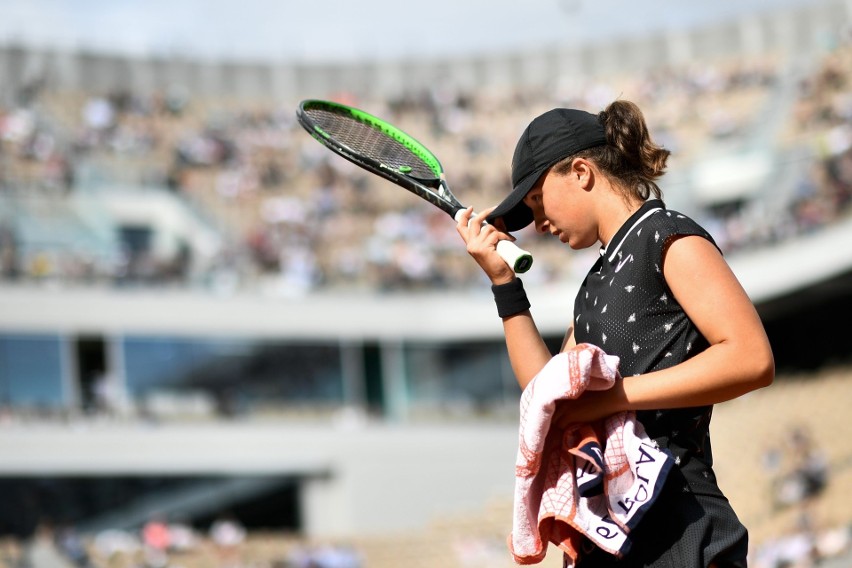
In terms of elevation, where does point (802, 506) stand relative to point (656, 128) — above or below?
below

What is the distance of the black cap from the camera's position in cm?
281

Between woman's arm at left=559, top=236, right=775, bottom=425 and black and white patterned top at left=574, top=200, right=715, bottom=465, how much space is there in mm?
45

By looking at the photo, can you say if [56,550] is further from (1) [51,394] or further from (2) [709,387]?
(2) [709,387]

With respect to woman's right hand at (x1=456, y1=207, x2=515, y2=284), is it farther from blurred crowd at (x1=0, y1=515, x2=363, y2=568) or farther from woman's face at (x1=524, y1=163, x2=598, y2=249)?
blurred crowd at (x1=0, y1=515, x2=363, y2=568)

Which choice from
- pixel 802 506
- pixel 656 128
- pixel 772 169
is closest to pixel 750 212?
pixel 772 169

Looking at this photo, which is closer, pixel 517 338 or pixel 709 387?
pixel 709 387

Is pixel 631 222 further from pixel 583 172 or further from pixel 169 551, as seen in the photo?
pixel 169 551

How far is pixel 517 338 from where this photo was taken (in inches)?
111

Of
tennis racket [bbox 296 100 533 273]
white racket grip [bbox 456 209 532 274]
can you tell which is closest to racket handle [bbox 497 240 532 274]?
white racket grip [bbox 456 209 532 274]

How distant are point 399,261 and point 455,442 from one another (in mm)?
3804

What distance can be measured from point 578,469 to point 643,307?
0.35 metres

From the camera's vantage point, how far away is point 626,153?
9.25 ft

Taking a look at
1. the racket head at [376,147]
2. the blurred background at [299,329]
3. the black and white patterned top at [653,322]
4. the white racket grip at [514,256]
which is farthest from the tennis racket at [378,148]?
the blurred background at [299,329]

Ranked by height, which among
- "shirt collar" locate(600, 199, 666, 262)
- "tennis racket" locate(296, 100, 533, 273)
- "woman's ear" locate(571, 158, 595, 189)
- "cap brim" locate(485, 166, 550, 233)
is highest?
"tennis racket" locate(296, 100, 533, 273)
